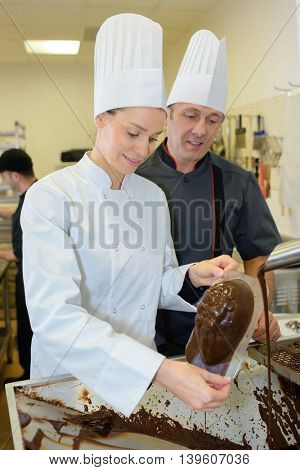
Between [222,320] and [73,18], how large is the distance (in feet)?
1.61

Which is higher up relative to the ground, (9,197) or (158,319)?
(9,197)

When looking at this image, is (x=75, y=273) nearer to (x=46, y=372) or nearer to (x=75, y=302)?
(x=75, y=302)

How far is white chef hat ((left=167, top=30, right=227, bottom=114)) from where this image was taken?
0.73 m

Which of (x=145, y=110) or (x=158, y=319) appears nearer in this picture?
(x=145, y=110)

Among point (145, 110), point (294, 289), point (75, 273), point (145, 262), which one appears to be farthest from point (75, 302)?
point (294, 289)

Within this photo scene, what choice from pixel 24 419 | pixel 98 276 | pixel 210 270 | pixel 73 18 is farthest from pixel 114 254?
pixel 73 18

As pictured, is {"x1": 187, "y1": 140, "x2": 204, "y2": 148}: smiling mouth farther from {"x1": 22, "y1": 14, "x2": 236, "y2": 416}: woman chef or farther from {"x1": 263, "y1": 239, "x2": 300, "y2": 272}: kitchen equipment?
{"x1": 263, "y1": 239, "x2": 300, "y2": 272}: kitchen equipment

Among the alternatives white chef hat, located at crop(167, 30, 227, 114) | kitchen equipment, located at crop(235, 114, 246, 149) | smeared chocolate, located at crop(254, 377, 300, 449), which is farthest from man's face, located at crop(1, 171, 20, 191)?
smeared chocolate, located at crop(254, 377, 300, 449)

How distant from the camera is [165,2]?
2.42 ft

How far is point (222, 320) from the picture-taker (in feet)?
2.10

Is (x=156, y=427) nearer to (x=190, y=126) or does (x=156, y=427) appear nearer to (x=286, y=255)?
(x=286, y=255)

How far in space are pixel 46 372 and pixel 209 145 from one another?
0.44 metres

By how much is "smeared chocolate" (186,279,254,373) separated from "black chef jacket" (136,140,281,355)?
0.11 metres

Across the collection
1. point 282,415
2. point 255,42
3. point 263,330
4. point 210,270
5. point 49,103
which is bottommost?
point 282,415
